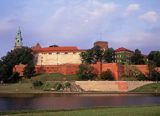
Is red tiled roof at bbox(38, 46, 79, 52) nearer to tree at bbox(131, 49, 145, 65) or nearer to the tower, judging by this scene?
Answer: the tower

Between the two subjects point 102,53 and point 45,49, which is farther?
point 45,49

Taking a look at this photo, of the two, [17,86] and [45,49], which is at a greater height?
[45,49]

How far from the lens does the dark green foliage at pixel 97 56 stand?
264 feet

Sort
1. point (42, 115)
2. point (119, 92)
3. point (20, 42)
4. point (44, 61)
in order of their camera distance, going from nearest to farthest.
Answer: point (42, 115)
point (119, 92)
point (44, 61)
point (20, 42)

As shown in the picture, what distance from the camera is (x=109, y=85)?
6600 centimetres

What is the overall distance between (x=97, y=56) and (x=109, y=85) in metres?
16.3

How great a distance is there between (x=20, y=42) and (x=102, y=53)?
26647 mm

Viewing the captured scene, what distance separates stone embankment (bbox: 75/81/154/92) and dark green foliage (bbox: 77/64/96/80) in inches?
172

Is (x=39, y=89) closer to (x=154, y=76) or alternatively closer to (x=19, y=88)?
(x=19, y=88)

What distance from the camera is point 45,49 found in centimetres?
9281

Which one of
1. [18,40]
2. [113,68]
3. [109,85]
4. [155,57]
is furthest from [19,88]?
[18,40]

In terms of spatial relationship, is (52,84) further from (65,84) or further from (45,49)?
(45,49)

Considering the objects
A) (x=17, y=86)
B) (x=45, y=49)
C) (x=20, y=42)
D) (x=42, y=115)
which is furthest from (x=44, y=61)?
(x=42, y=115)

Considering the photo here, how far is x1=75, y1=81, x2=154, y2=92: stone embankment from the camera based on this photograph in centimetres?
6544
